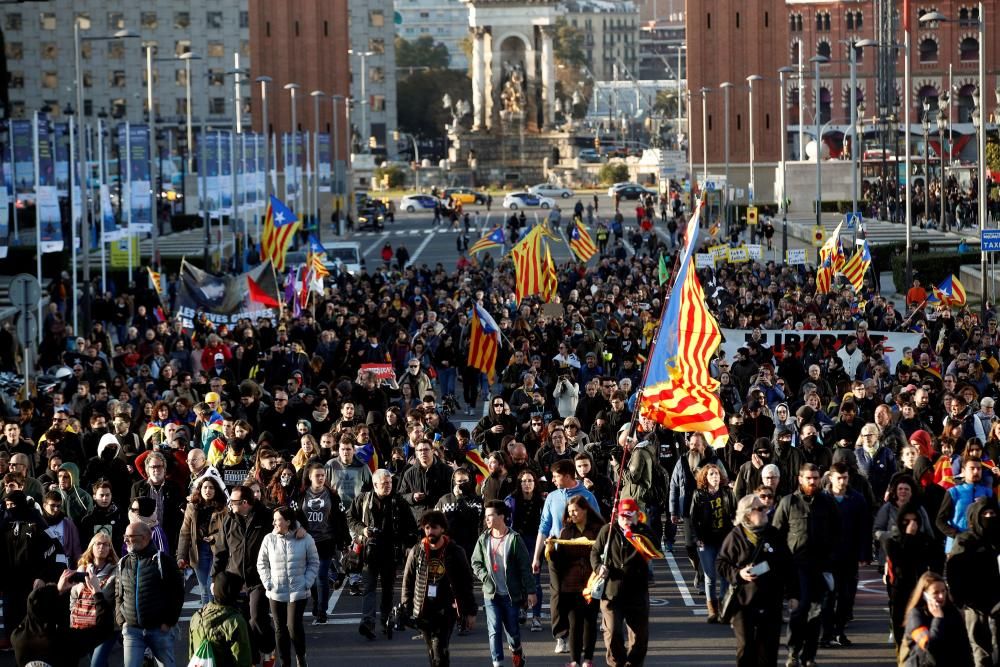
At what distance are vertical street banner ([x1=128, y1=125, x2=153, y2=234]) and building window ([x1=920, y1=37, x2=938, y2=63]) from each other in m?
92.0

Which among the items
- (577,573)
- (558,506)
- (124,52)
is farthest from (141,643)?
(124,52)

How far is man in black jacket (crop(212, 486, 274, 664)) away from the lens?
13219 millimetres

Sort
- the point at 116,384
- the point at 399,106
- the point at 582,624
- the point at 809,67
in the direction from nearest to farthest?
the point at 582,624
the point at 116,384
the point at 809,67
the point at 399,106

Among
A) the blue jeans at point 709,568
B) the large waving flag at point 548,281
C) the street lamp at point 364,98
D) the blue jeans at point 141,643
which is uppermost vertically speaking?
the street lamp at point 364,98

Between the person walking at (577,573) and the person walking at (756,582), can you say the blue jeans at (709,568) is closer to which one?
the person walking at (577,573)

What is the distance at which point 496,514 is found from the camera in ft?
42.8

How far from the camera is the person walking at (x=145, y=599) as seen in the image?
11.9 metres

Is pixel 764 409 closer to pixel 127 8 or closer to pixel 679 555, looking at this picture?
pixel 679 555

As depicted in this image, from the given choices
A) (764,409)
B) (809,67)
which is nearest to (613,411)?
(764,409)

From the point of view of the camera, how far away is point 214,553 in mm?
13508

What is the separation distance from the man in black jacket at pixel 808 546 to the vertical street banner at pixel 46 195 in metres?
23.1

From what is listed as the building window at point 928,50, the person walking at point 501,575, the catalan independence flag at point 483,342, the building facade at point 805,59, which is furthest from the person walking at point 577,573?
the building window at point 928,50

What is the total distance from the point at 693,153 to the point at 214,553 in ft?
306

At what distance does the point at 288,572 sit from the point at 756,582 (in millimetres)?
2799
